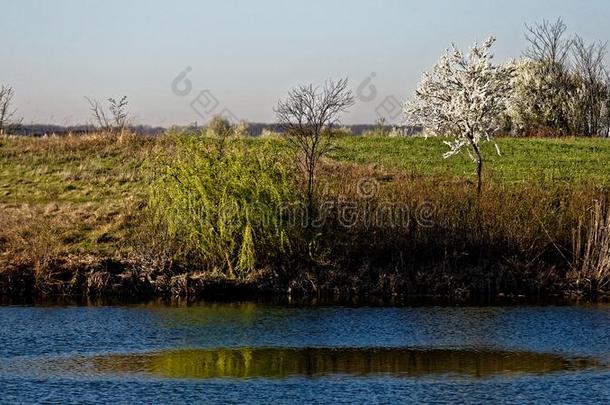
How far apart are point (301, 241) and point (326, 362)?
10.5 metres

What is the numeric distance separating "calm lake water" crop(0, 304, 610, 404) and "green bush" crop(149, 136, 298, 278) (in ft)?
8.80

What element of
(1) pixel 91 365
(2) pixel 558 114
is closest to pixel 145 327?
(1) pixel 91 365

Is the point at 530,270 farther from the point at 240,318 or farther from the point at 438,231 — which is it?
the point at 240,318

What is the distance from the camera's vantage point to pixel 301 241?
31.1 metres

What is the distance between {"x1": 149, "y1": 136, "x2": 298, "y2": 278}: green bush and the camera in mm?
30562

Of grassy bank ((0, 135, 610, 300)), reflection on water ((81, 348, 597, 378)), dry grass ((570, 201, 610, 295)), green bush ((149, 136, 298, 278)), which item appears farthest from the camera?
green bush ((149, 136, 298, 278))

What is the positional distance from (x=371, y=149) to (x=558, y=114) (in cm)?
2810

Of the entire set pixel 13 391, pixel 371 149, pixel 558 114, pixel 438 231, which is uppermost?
pixel 558 114

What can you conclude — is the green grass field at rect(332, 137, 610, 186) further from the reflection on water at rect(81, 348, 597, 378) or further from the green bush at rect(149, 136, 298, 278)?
the reflection on water at rect(81, 348, 597, 378)

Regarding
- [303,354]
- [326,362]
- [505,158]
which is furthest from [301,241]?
[505,158]

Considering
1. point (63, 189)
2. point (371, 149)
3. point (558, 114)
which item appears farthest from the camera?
point (558, 114)

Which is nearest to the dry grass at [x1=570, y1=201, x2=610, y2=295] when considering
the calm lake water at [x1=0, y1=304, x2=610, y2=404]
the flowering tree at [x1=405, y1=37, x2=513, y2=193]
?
the calm lake water at [x1=0, y1=304, x2=610, y2=404]

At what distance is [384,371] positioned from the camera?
20016mm

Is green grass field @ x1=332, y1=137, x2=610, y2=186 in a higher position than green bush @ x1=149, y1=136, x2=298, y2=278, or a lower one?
higher
